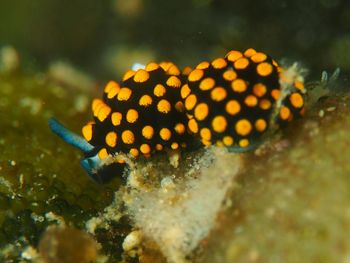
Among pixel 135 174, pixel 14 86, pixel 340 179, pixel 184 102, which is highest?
pixel 14 86

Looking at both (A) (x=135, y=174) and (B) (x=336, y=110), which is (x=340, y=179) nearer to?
(B) (x=336, y=110)

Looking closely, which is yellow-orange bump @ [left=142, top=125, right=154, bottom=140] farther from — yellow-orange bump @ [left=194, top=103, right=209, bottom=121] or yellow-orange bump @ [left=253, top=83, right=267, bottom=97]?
yellow-orange bump @ [left=253, top=83, right=267, bottom=97]

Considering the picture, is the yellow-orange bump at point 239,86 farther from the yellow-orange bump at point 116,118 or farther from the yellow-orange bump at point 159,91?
the yellow-orange bump at point 116,118

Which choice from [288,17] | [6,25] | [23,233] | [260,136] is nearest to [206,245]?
[260,136]

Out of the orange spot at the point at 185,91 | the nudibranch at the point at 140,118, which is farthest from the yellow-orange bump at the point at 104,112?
the orange spot at the point at 185,91

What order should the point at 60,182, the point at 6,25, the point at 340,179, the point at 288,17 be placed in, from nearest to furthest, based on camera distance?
the point at 340,179 < the point at 60,182 < the point at 288,17 < the point at 6,25
